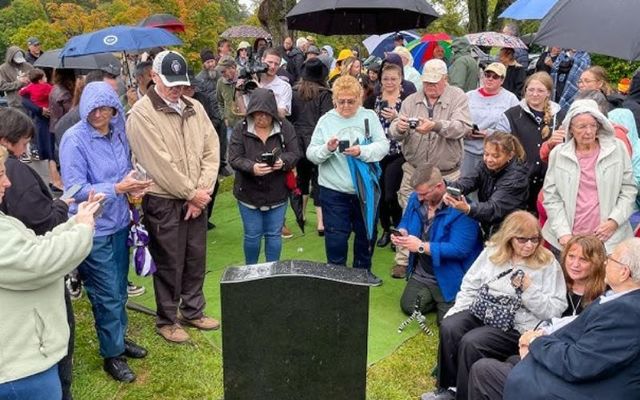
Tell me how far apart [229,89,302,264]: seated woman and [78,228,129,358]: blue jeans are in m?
1.20

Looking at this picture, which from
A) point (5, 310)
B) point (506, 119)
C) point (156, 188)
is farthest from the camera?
point (506, 119)

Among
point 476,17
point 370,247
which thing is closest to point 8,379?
point 370,247

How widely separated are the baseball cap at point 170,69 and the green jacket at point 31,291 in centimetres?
164

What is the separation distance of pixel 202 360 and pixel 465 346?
1.92 metres

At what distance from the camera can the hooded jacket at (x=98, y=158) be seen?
3904 mm

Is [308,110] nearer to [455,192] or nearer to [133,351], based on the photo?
[455,192]

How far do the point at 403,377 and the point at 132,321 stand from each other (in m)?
2.25

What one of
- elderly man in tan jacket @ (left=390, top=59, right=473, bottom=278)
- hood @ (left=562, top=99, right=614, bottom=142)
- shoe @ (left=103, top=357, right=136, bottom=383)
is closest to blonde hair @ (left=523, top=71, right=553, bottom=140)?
elderly man in tan jacket @ (left=390, top=59, right=473, bottom=278)

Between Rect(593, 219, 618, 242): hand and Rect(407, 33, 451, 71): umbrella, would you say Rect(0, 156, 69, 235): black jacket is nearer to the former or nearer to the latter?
Rect(593, 219, 618, 242): hand

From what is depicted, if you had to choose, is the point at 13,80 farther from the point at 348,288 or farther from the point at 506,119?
the point at 348,288

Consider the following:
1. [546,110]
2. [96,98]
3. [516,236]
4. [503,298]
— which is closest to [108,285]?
[96,98]

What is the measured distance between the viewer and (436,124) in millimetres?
5188

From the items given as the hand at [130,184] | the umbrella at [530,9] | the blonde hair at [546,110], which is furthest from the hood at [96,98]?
the umbrella at [530,9]

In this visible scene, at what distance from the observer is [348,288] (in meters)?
3.22
